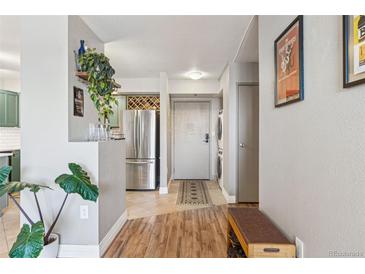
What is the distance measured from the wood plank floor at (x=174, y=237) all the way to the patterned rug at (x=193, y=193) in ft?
1.85

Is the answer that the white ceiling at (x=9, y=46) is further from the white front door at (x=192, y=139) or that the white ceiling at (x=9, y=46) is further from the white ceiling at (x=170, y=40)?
the white front door at (x=192, y=139)

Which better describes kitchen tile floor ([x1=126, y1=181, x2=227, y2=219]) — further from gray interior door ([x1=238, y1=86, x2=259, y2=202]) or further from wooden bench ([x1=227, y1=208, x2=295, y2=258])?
wooden bench ([x1=227, y1=208, x2=295, y2=258])

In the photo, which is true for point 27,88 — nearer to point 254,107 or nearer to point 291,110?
point 291,110

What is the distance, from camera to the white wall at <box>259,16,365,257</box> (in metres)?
0.95

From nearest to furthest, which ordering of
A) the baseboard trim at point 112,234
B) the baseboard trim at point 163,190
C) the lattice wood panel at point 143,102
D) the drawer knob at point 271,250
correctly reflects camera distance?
the drawer knob at point 271,250
the baseboard trim at point 112,234
the baseboard trim at point 163,190
the lattice wood panel at point 143,102

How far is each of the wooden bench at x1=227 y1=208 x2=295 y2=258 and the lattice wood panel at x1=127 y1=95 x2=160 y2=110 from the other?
12.8 ft

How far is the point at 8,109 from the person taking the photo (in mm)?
5062

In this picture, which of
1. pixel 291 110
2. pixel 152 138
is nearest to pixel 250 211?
pixel 291 110

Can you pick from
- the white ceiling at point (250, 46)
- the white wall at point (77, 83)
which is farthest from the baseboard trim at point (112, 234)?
the white ceiling at point (250, 46)

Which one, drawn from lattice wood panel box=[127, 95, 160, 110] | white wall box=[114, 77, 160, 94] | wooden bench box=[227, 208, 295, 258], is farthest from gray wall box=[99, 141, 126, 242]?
lattice wood panel box=[127, 95, 160, 110]

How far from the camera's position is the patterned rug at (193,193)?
409 cm

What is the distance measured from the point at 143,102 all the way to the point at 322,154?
4.66m

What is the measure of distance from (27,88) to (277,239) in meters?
2.38

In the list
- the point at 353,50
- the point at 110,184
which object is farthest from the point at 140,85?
the point at 353,50
